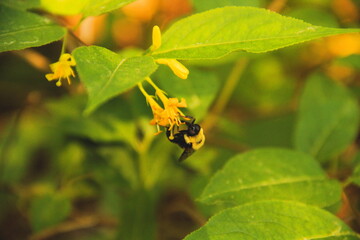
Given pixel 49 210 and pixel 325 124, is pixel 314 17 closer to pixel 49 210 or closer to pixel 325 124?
pixel 325 124

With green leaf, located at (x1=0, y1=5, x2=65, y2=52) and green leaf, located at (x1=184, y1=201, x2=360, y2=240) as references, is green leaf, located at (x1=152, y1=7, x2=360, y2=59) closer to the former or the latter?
green leaf, located at (x1=0, y1=5, x2=65, y2=52)

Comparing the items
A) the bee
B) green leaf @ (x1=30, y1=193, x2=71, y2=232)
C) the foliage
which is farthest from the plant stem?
the bee

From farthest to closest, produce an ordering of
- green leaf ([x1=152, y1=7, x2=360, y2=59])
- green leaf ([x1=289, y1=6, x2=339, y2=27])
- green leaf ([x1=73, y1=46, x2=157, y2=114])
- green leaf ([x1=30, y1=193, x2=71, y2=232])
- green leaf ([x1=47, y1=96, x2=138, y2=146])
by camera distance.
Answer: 1. green leaf ([x1=289, y1=6, x2=339, y2=27])
2. green leaf ([x1=47, y1=96, x2=138, y2=146])
3. green leaf ([x1=30, y1=193, x2=71, y2=232])
4. green leaf ([x1=152, y1=7, x2=360, y2=59])
5. green leaf ([x1=73, y1=46, x2=157, y2=114])

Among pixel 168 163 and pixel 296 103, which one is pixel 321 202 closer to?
pixel 168 163

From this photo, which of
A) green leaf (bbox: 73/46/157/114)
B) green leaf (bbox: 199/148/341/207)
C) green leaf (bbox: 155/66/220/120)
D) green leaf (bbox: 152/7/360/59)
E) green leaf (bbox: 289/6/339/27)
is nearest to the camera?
green leaf (bbox: 73/46/157/114)

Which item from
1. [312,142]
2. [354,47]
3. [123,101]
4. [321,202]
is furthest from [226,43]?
[354,47]

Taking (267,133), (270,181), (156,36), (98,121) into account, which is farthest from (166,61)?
(267,133)
